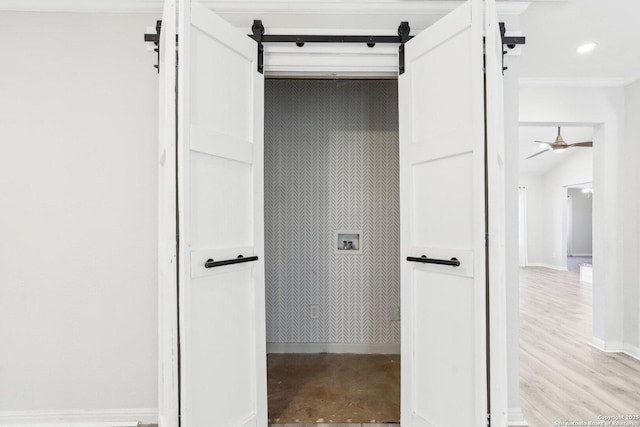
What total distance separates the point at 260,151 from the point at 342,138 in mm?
1423

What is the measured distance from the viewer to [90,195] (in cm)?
217

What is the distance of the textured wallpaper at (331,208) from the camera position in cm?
326

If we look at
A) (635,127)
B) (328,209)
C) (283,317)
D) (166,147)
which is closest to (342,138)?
(328,209)

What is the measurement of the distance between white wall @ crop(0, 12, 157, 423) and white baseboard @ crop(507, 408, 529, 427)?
2.10 meters

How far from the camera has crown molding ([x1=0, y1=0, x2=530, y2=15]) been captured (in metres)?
2.15

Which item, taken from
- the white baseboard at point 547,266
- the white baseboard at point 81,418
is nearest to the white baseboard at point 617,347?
the white baseboard at point 81,418

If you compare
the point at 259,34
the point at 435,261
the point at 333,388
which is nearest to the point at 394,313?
the point at 333,388

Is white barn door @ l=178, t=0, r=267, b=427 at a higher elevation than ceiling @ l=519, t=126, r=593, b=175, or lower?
lower

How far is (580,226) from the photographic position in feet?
40.3

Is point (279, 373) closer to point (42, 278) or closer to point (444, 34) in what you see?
point (42, 278)

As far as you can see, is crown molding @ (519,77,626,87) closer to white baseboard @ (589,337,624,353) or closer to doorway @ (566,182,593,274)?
white baseboard @ (589,337,624,353)

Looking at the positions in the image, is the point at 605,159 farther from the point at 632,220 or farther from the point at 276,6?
the point at 276,6

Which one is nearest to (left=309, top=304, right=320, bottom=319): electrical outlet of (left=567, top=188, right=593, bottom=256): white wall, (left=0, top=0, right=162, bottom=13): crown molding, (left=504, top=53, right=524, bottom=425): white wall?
(left=504, top=53, right=524, bottom=425): white wall

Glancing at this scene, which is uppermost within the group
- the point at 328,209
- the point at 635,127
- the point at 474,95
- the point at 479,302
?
the point at 635,127
